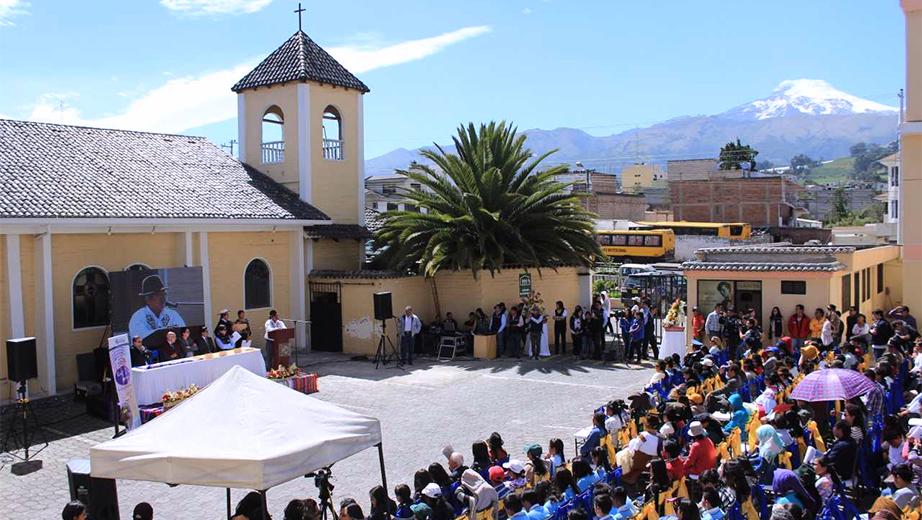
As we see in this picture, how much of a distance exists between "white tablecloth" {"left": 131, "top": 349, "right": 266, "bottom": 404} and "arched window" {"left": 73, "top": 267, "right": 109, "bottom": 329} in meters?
4.08

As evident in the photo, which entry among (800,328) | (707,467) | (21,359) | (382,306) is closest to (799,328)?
(800,328)

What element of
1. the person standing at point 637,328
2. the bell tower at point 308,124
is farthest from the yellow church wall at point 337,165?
the person standing at point 637,328

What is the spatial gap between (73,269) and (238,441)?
1321 cm

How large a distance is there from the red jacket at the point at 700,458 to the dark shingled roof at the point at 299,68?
62.9 ft

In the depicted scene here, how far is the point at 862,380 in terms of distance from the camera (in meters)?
11.4

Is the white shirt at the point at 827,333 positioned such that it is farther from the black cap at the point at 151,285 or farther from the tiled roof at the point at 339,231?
the black cap at the point at 151,285

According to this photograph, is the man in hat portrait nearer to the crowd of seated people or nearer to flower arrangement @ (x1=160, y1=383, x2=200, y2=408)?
flower arrangement @ (x1=160, y1=383, x2=200, y2=408)

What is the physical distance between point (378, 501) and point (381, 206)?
40.1 meters

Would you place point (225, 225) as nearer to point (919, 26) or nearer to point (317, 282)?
point (317, 282)

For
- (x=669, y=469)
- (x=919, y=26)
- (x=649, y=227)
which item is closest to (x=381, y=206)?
(x=649, y=227)

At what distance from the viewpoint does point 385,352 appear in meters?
23.1

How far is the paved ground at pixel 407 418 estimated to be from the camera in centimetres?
1180

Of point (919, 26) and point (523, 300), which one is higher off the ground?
point (919, 26)

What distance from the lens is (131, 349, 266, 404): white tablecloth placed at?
1556 centimetres
